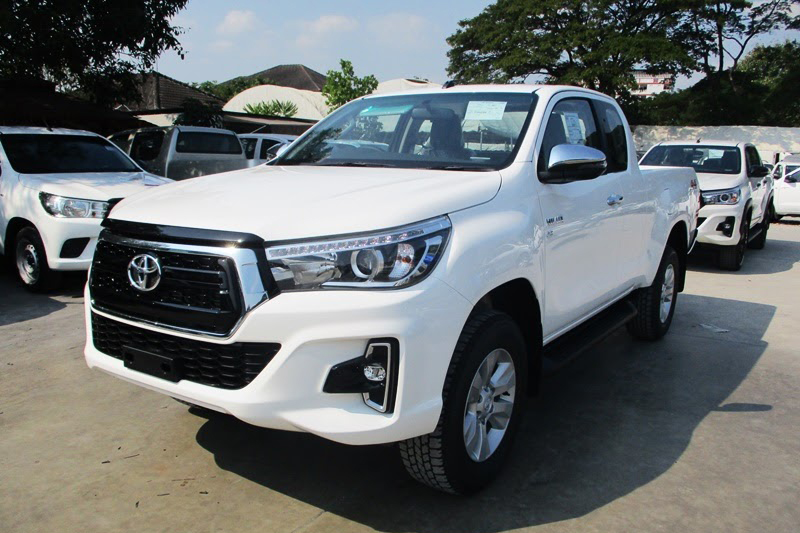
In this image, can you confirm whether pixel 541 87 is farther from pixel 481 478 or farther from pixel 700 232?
pixel 700 232

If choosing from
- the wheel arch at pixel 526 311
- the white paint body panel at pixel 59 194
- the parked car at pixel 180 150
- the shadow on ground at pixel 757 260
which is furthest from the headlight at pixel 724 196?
the parked car at pixel 180 150

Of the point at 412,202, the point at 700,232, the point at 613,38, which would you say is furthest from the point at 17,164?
the point at 613,38

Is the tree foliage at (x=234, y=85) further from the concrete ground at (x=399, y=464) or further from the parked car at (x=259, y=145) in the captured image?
the concrete ground at (x=399, y=464)

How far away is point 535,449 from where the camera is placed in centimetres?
359

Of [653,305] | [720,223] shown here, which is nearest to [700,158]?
[720,223]

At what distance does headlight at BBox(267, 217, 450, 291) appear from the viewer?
2.57m

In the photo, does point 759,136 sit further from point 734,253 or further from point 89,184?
point 89,184

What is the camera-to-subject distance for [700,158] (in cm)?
1016

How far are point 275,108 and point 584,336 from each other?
35.5m

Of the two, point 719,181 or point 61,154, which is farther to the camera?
point 719,181

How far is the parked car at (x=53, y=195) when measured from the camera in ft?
21.7

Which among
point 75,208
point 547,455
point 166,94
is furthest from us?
point 166,94

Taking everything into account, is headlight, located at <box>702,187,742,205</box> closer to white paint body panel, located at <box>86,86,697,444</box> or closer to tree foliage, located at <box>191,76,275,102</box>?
white paint body panel, located at <box>86,86,697,444</box>

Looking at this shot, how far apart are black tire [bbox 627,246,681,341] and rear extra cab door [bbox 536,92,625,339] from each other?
85 centimetres
